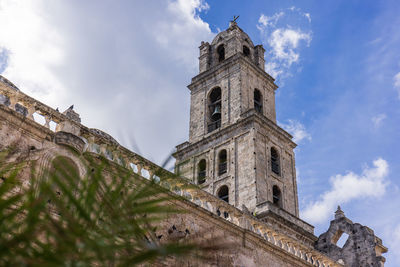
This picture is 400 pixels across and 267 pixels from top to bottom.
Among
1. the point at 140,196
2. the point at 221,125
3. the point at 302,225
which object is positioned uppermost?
the point at 221,125

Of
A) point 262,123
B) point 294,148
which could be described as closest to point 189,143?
point 262,123

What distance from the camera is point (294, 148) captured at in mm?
31891

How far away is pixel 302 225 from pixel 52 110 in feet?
65.9

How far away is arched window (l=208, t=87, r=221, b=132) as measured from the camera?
31.5m

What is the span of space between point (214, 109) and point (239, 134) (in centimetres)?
390

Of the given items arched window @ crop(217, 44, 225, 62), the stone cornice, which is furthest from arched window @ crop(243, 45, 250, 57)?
the stone cornice

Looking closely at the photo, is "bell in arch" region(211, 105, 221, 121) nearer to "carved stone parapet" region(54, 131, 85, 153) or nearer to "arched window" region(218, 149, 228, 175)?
"arched window" region(218, 149, 228, 175)

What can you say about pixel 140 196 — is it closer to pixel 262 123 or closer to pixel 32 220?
pixel 32 220

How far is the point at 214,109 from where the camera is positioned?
32.4 meters

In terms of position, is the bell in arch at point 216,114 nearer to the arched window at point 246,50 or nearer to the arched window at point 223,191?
the arched window at point 223,191

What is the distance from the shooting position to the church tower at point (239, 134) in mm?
27781

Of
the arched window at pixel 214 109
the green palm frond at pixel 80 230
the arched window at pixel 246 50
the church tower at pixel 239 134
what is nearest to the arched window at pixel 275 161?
the church tower at pixel 239 134

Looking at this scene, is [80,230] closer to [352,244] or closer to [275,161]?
[352,244]

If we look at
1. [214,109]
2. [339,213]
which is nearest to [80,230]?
[339,213]
